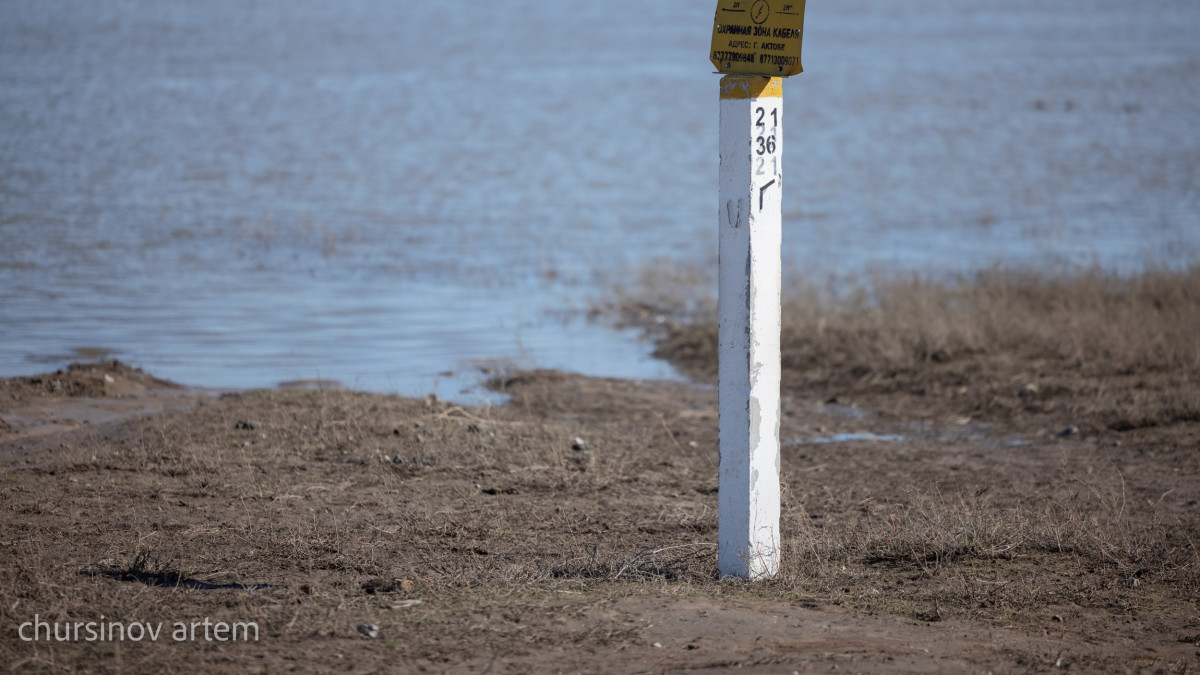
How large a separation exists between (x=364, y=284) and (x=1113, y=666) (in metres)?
13.1

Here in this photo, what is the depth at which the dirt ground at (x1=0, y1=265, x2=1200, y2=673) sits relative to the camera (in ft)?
14.8

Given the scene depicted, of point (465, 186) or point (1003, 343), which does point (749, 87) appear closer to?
point (1003, 343)

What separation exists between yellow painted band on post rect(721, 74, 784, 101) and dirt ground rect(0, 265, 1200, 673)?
214 centimetres

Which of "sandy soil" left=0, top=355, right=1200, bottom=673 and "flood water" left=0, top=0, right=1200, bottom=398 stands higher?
"flood water" left=0, top=0, right=1200, bottom=398

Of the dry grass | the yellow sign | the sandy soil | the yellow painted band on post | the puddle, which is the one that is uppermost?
the yellow sign

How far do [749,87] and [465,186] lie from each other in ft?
71.8

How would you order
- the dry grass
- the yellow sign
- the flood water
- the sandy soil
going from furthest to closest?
1. the flood water
2. the dry grass
3. the yellow sign
4. the sandy soil

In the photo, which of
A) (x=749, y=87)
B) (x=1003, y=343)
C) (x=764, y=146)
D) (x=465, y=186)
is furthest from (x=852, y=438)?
(x=465, y=186)

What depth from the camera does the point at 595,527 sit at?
258 inches

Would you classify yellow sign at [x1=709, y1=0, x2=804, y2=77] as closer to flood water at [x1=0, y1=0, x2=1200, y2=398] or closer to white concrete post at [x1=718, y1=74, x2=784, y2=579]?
white concrete post at [x1=718, y1=74, x2=784, y2=579]

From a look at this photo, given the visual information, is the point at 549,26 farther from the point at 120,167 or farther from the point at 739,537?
the point at 739,537

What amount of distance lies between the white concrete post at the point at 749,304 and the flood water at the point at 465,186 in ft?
19.1

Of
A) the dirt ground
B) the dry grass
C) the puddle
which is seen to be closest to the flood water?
the dry grass

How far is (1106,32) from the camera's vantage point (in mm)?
73375
